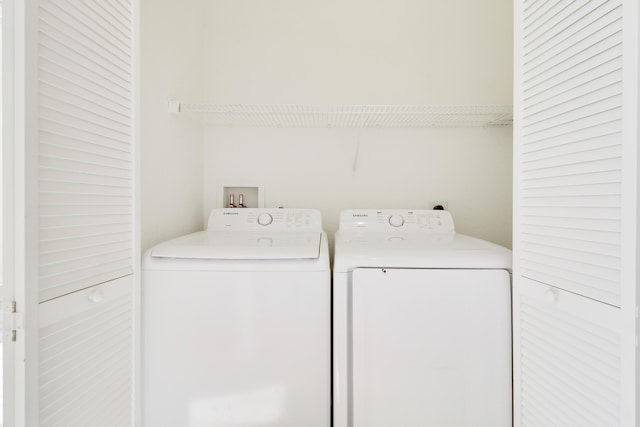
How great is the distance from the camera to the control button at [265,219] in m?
1.85

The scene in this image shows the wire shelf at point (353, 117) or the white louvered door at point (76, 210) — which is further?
the wire shelf at point (353, 117)

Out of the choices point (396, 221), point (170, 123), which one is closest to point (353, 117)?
point (396, 221)

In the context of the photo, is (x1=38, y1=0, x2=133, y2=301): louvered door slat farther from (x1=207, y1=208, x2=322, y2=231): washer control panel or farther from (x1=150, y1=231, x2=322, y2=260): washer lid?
(x1=207, y1=208, x2=322, y2=231): washer control panel

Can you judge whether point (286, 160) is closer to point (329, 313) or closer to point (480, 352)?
point (329, 313)

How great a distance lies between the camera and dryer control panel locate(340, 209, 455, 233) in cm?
182

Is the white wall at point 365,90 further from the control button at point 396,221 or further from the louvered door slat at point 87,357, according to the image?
the louvered door slat at point 87,357

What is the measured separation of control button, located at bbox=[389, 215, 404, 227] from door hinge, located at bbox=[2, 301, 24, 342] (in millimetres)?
1498

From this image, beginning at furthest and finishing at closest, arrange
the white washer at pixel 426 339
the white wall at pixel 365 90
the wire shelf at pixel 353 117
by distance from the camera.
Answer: the white wall at pixel 365 90 < the wire shelf at pixel 353 117 < the white washer at pixel 426 339

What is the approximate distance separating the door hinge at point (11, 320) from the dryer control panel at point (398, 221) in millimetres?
1359

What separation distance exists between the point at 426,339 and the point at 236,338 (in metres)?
0.68

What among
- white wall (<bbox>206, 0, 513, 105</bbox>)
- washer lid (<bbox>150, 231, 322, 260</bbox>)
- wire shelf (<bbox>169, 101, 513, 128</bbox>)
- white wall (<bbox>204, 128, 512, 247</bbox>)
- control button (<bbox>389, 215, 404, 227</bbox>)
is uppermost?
white wall (<bbox>206, 0, 513, 105</bbox>)

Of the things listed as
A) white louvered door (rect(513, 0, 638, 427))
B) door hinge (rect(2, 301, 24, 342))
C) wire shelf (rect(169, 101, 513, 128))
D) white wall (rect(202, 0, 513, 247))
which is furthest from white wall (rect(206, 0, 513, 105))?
door hinge (rect(2, 301, 24, 342))

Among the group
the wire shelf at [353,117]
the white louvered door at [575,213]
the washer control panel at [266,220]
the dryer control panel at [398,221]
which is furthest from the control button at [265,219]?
the white louvered door at [575,213]

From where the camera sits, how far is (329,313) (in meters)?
1.27
